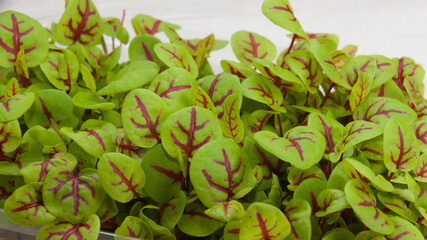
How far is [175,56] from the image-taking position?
493 millimetres

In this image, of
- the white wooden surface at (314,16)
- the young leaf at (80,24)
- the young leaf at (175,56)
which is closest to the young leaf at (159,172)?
the young leaf at (175,56)

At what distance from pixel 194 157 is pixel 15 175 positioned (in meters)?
0.17

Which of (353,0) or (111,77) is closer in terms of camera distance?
(111,77)

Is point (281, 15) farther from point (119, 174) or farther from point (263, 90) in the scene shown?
point (119, 174)

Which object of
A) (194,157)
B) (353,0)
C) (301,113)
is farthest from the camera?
(353,0)

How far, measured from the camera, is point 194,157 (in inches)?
15.0

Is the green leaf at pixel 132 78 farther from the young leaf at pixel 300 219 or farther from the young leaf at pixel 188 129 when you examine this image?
the young leaf at pixel 300 219

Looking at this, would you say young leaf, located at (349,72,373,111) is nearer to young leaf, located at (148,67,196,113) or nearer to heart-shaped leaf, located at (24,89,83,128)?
young leaf, located at (148,67,196,113)

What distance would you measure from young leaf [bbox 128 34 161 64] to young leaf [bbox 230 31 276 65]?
9cm

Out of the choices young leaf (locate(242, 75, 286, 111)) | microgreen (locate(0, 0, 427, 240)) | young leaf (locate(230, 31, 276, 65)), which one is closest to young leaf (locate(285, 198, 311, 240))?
microgreen (locate(0, 0, 427, 240))

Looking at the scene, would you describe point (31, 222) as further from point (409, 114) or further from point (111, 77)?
point (409, 114)

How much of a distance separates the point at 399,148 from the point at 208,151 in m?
0.15

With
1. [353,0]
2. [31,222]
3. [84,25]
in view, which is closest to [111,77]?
[84,25]

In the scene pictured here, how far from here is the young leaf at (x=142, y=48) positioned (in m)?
0.56
